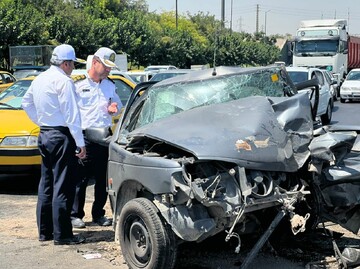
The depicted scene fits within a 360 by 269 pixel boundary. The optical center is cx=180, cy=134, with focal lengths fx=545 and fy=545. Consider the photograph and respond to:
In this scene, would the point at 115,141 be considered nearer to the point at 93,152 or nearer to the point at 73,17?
the point at 93,152

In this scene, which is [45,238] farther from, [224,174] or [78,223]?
[224,174]

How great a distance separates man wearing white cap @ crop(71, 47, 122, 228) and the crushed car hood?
1.66 m

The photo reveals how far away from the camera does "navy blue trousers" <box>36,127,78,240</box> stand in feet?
17.2

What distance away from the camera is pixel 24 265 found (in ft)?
15.6

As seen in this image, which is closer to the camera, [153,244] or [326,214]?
[153,244]

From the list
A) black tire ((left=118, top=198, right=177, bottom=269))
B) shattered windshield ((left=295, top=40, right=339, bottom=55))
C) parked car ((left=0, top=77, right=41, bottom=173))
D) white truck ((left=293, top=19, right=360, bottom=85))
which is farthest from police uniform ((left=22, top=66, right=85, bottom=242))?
shattered windshield ((left=295, top=40, right=339, bottom=55))

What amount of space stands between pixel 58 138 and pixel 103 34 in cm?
3426

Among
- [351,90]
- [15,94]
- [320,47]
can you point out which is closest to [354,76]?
[351,90]

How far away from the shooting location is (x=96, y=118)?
6047mm

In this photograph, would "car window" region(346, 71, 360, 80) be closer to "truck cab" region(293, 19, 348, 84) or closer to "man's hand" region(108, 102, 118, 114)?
"truck cab" region(293, 19, 348, 84)

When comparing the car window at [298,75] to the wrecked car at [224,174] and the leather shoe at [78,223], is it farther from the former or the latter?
the wrecked car at [224,174]

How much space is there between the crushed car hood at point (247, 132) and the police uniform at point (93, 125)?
1.66 m

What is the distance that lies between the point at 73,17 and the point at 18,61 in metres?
8.80

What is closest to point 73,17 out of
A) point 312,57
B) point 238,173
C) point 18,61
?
point 18,61
